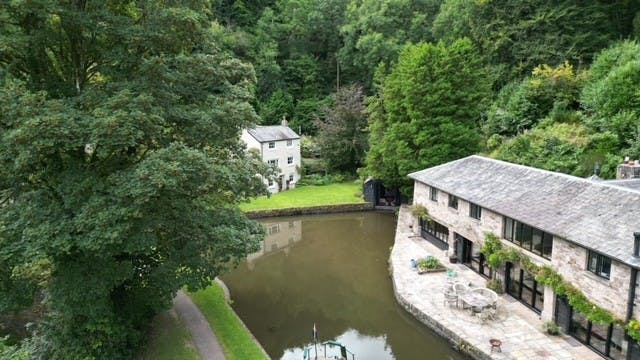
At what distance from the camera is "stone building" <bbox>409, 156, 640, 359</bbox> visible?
49.7 feet

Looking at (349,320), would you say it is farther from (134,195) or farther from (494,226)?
(134,195)

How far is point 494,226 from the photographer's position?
21.7 meters

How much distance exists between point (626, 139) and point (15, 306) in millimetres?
32659

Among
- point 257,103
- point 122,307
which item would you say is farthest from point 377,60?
point 122,307

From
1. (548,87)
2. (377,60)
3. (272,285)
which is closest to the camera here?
(272,285)

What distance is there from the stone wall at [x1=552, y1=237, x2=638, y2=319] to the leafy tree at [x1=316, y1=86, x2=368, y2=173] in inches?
1160

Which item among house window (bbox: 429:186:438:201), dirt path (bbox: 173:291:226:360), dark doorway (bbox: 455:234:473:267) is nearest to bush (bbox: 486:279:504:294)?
dark doorway (bbox: 455:234:473:267)

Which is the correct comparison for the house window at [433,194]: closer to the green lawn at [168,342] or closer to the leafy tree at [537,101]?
the leafy tree at [537,101]

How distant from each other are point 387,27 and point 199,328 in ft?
168

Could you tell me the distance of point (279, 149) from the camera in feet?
147

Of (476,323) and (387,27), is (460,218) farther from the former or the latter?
(387,27)

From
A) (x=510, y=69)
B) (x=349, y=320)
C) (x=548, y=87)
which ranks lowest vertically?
(x=349, y=320)

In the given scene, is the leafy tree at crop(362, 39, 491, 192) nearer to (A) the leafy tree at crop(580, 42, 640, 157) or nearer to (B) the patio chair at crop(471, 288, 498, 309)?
(A) the leafy tree at crop(580, 42, 640, 157)

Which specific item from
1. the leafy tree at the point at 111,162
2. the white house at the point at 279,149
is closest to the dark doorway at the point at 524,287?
the leafy tree at the point at 111,162
